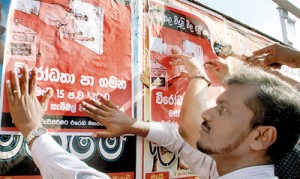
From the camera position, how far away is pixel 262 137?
3.24 ft

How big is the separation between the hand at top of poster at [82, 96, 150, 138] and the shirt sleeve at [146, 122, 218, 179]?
131mm

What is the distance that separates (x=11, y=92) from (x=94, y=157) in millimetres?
358

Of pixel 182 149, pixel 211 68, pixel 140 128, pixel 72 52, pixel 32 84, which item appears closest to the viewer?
pixel 32 84

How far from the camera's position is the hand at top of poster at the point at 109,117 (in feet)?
3.51

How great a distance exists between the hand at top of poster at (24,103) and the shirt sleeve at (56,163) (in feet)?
0.19

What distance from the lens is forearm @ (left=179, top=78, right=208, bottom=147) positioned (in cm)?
132

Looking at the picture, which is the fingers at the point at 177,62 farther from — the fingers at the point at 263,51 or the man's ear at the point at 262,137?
the man's ear at the point at 262,137

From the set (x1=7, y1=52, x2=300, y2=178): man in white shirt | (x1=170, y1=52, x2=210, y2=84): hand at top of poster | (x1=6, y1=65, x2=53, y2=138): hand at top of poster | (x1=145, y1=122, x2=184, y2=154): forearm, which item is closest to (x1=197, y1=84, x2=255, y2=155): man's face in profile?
(x1=7, y1=52, x2=300, y2=178): man in white shirt

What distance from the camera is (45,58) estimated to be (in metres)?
1.00

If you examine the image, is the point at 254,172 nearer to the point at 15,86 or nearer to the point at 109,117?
the point at 109,117

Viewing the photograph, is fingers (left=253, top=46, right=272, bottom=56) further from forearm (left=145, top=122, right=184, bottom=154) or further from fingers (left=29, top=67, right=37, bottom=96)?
fingers (left=29, top=67, right=37, bottom=96)

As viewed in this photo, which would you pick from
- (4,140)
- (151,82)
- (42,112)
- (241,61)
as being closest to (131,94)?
(151,82)

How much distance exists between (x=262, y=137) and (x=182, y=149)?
0.41 m

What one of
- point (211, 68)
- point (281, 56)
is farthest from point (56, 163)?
point (281, 56)
